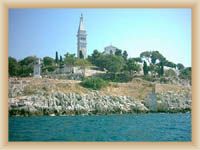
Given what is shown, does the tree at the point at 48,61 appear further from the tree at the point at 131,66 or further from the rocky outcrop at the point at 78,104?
the tree at the point at 131,66

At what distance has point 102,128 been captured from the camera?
32.3 ft

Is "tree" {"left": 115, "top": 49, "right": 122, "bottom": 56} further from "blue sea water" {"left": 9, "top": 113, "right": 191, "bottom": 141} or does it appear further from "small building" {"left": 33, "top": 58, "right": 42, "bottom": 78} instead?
"small building" {"left": 33, "top": 58, "right": 42, "bottom": 78}

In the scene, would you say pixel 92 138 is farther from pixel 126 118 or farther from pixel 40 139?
pixel 126 118

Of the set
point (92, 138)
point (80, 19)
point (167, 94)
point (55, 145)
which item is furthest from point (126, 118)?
point (55, 145)

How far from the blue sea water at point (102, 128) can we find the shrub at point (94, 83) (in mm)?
791

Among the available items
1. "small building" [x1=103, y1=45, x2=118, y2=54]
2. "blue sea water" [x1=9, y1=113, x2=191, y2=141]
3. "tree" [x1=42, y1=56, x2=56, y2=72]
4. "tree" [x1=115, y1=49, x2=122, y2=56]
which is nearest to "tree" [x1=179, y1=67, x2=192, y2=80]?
"blue sea water" [x1=9, y1=113, x2=191, y2=141]

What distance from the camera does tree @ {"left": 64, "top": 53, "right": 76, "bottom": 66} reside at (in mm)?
10555

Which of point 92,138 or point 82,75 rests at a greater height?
point 82,75

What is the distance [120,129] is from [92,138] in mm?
928

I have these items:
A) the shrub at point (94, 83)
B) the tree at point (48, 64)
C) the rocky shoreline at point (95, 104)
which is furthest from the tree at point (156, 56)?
the tree at point (48, 64)

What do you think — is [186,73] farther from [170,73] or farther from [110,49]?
[110,49]

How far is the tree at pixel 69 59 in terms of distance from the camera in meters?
10.6

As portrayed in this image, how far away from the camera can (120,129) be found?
9828 mm

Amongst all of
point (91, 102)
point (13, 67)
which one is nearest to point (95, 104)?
point (91, 102)
